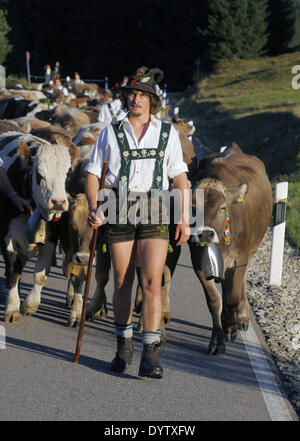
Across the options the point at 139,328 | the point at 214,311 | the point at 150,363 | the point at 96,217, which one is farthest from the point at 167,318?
the point at 96,217

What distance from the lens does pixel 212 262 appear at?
6.02 meters

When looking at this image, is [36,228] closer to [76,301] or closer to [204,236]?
[76,301]

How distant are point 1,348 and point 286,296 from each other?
3504 mm

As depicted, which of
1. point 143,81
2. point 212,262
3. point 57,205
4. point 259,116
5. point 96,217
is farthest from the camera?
point 259,116

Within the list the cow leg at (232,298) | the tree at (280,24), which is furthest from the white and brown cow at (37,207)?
the tree at (280,24)

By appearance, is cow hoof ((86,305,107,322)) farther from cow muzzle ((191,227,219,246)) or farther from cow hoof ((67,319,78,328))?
cow muzzle ((191,227,219,246))

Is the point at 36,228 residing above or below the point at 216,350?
above

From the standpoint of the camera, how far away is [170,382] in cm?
550

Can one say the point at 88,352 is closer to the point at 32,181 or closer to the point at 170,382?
the point at 170,382

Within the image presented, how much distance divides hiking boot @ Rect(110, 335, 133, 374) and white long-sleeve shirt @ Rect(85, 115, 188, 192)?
119 cm

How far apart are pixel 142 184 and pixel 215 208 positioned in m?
0.89
